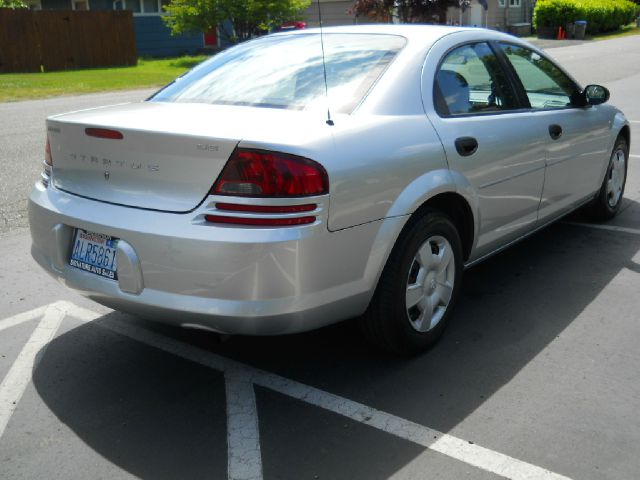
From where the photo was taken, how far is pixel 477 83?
4.29 meters

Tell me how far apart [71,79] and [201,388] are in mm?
20232

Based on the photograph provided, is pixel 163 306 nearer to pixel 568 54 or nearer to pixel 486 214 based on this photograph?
pixel 486 214

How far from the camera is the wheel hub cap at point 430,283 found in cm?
367

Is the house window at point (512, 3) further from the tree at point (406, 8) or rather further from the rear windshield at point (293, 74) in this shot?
the rear windshield at point (293, 74)

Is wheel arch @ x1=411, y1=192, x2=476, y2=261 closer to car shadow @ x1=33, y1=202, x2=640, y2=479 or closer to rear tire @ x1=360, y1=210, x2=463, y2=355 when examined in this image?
rear tire @ x1=360, y1=210, x2=463, y2=355

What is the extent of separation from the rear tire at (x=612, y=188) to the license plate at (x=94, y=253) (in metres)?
4.14

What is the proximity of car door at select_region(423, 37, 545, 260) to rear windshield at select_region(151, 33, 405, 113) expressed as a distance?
0.33 metres

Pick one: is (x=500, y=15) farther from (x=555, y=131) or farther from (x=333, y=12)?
(x=555, y=131)

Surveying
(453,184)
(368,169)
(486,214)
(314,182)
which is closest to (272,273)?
(314,182)

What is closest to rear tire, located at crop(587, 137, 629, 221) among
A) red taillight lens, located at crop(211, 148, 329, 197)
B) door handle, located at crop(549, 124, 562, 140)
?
door handle, located at crop(549, 124, 562, 140)

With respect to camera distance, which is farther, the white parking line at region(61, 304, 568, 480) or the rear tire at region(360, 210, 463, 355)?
the rear tire at region(360, 210, 463, 355)

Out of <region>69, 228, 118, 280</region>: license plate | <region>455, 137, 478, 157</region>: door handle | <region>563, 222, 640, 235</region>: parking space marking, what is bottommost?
<region>563, 222, 640, 235</region>: parking space marking

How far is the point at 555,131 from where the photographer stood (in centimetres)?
474

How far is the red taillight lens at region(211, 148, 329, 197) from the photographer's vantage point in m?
2.99
